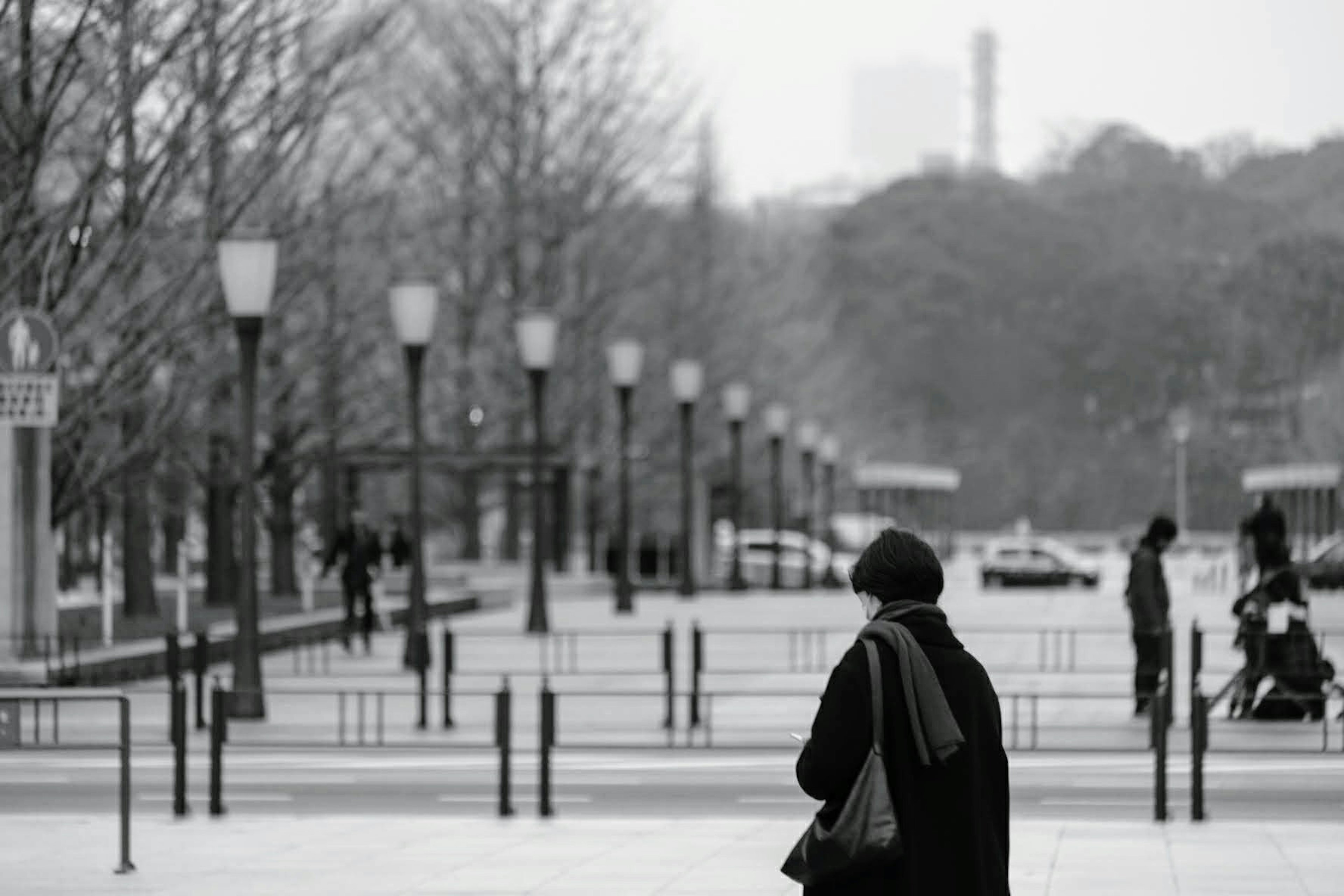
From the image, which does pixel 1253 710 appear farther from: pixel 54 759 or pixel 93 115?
pixel 93 115

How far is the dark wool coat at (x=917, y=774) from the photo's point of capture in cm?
697

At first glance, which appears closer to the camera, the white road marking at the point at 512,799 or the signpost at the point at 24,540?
the white road marking at the point at 512,799

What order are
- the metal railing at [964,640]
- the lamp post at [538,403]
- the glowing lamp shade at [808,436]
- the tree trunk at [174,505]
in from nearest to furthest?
the metal railing at [964,640] → the lamp post at [538,403] → the tree trunk at [174,505] → the glowing lamp shade at [808,436]

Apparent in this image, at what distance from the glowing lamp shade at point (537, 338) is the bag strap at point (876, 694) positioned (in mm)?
30892

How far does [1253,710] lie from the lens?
2147 centimetres

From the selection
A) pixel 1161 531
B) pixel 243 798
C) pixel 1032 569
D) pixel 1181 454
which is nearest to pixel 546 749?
pixel 243 798

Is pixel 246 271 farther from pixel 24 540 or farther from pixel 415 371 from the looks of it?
pixel 415 371

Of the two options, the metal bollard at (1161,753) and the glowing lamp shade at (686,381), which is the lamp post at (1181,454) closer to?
the glowing lamp shade at (686,381)

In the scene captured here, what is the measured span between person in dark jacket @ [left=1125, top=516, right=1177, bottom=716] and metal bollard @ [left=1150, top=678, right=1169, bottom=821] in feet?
21.8

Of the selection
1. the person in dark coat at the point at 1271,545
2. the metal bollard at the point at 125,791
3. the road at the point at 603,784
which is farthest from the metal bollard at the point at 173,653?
the person in dark coat at the point at 1271,545

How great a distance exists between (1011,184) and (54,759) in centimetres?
14941

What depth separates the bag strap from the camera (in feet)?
22.8

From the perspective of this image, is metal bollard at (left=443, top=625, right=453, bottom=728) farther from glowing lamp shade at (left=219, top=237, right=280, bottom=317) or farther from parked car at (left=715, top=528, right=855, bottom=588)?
parked car at (left=715, top=528, right=855, bottom=588)


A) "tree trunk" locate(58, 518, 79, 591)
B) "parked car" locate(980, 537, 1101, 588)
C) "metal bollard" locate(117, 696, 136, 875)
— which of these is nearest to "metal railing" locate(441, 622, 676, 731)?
"metal bollard" locate(117, 696, 136, 875)
